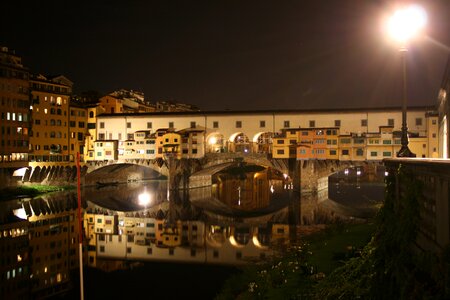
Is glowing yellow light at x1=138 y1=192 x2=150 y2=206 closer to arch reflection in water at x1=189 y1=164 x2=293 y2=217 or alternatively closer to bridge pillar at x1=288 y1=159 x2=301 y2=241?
arch reflection in water at x1=189 y1=164 x2=293 y2=217

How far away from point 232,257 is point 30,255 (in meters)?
10.6

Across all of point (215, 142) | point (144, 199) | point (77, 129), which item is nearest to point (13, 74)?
point (77, 129)

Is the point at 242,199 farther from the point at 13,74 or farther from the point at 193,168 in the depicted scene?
the point at 13,74

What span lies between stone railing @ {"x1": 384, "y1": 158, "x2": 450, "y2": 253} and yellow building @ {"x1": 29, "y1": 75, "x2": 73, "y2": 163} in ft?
188

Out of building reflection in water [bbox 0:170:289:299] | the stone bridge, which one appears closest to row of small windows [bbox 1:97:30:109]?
the stone bridge

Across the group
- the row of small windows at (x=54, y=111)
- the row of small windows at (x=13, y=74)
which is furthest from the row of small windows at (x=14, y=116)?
the row of small windows at (x=13, y=74)

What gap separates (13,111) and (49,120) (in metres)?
7.63

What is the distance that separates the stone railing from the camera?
16.7ft

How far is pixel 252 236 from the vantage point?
1071 inches

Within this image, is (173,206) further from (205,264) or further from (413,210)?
(413,210)

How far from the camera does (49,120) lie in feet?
195

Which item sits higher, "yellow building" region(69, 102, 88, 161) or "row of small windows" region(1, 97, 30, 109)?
"row of small windows" region(1, 97, 30, 109)

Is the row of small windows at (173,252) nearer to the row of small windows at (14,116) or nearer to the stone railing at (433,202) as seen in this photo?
the stone railing at (433,202)

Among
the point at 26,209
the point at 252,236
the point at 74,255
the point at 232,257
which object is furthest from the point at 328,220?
the point at 26,209
